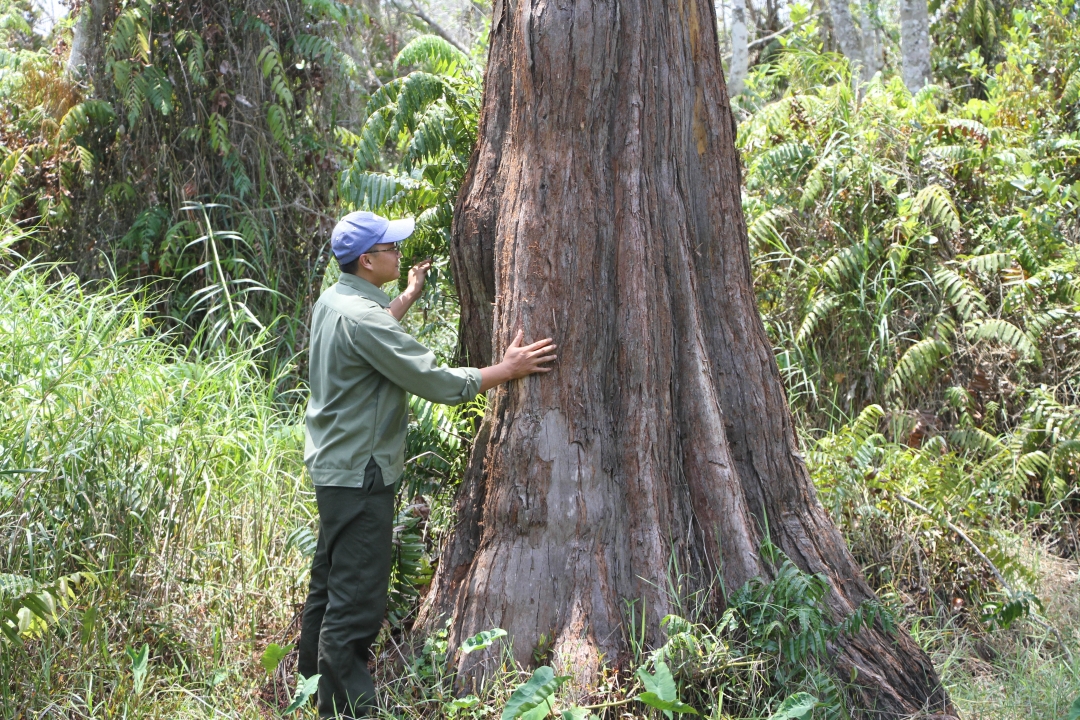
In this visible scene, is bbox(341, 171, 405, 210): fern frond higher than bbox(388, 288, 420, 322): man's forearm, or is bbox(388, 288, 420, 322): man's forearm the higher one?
bbox(341, 171, 405, 210): fern frond

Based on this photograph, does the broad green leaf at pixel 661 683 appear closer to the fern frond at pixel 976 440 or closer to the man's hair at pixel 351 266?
the man's hair at pixel 351 266

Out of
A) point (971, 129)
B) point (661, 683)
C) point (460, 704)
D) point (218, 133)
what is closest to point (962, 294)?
point (971, 129)

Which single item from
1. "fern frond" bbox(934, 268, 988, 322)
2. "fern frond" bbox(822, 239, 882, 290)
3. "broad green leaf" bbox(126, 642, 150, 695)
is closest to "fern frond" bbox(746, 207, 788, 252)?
"fern frond" bbox(822, 239, 882, 290)

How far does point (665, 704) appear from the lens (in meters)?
3.19

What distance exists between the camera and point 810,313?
6.66 meters

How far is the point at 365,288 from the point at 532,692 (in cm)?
171

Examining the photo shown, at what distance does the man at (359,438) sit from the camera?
3.65m

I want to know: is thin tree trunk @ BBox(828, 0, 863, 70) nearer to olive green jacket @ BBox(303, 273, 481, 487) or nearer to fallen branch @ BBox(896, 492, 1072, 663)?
fallen branch @ BBox(896, 492, 1072, 663)

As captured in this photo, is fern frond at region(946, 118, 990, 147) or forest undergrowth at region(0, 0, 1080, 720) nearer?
forest undergrowth at region(0, 0, 1080, 720)

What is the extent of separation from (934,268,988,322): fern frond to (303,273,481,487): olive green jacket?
14.1 feet

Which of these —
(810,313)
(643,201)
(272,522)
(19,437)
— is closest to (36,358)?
(19,437)

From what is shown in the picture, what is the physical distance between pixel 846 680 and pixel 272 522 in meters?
2.95

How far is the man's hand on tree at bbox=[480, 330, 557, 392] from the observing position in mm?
3746

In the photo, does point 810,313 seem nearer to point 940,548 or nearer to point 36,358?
point 940,548
